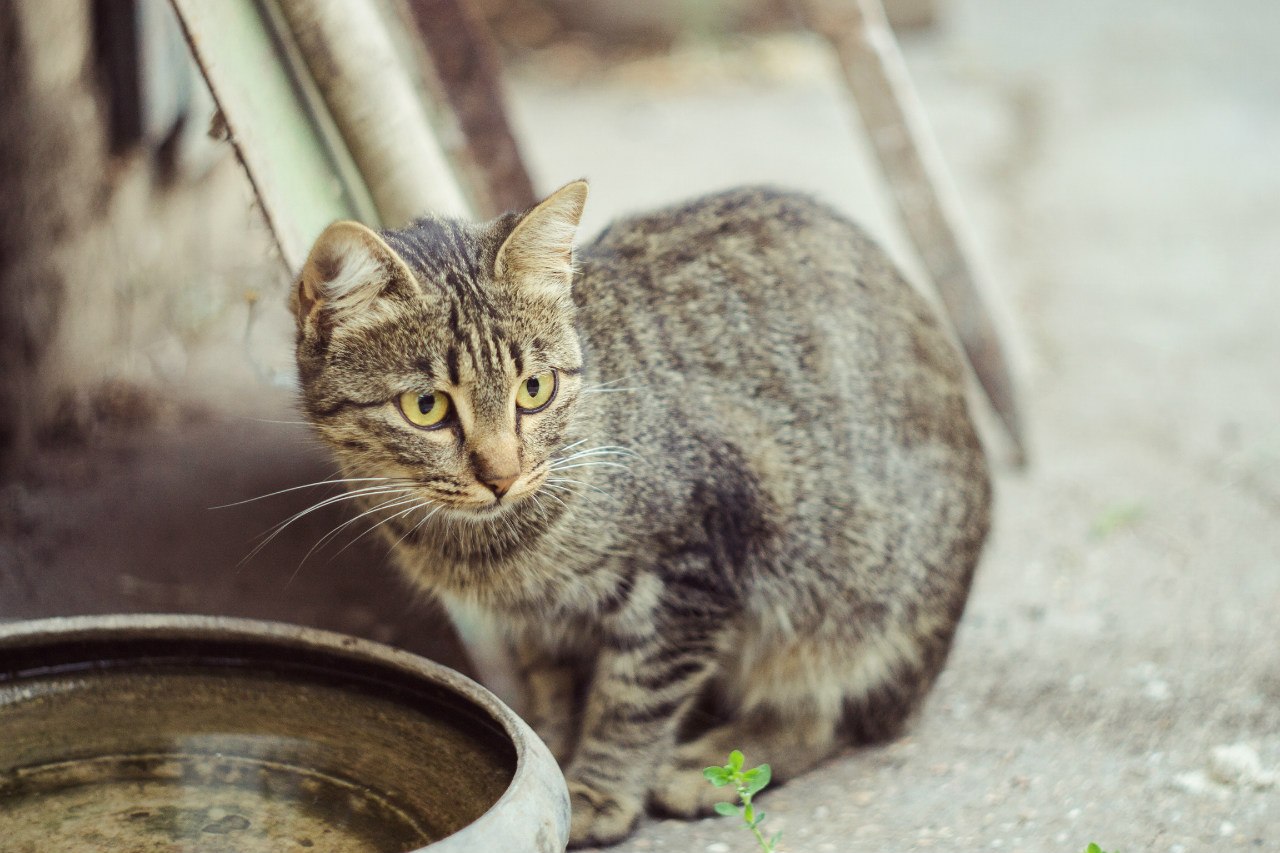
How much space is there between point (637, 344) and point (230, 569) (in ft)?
4.50

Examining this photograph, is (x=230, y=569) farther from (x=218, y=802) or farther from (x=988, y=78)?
(x=988, y=78)

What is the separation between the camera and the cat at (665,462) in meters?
2.29

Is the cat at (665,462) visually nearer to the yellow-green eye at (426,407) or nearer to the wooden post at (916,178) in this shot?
the yellow-green eye at (426,407)

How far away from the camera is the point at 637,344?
2.66 metres

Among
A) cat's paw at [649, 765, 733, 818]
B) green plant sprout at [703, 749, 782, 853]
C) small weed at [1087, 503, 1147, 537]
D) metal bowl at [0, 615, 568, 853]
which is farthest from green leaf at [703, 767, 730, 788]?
small weed at [1087, 503, 1147, 537]

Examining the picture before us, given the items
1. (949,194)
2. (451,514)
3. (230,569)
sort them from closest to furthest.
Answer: (451,514), (230,569), (949,194)

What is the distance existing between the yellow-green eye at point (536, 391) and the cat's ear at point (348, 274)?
0.88ft

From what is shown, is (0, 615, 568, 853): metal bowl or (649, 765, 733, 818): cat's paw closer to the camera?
(0, 615, 568, 853): metal bowl

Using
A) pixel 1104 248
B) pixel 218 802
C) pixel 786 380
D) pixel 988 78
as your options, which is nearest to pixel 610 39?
pixel 988 78

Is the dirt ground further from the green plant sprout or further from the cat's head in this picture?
the cat's head

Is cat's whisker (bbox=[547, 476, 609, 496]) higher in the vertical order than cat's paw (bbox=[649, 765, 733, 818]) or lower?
higher

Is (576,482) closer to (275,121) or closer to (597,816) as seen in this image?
(597,816)

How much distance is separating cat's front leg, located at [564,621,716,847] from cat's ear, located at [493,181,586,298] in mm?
732

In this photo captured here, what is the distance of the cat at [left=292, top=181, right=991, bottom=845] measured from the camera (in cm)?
229
